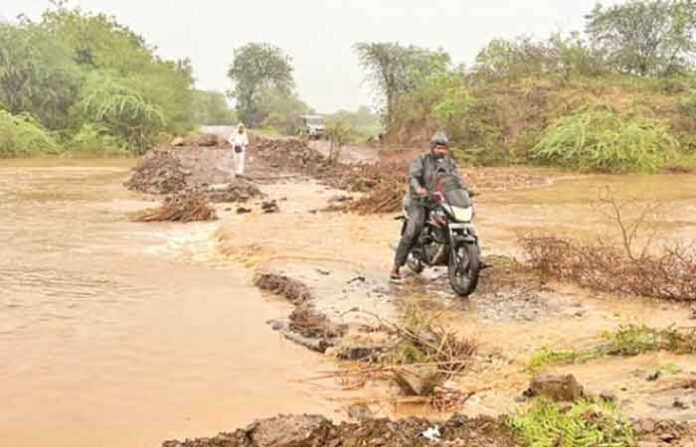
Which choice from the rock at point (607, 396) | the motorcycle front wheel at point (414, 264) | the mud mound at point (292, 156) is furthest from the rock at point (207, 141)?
the rock at point (607, 396)

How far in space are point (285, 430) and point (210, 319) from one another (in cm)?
404

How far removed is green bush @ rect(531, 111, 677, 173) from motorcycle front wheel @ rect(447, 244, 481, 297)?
74.7 feet

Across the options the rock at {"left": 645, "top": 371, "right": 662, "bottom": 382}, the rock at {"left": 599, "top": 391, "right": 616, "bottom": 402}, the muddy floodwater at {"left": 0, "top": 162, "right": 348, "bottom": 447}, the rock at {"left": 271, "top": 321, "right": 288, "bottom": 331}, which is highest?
the rock at {"left": 645, "top": 371, "right": 662, "bottom": 382}

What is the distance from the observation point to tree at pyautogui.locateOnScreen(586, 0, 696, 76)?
141 ft

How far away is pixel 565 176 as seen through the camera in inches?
1155

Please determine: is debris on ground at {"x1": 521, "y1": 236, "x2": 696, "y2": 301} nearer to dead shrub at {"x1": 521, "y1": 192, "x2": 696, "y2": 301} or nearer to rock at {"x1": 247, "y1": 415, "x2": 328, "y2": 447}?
dead shrub at {"x1": 521, "y1": 192, "x2": 696, "y2": 301}

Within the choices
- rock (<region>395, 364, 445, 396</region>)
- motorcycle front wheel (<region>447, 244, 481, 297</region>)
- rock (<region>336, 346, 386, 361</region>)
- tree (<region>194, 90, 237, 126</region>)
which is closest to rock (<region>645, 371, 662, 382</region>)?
rock (<region>395, 364, 445, 396</region>)

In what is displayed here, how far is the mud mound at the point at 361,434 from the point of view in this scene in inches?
179

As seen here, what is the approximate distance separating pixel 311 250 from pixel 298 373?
5.69 meters

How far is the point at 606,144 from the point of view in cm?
3055

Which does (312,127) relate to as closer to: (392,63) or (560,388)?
(392,63)

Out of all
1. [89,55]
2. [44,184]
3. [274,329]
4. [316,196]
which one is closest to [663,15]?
[316,196]

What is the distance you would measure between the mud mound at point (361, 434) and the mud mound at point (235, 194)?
15.5 metres

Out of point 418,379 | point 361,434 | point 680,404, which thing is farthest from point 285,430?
point 680,404
